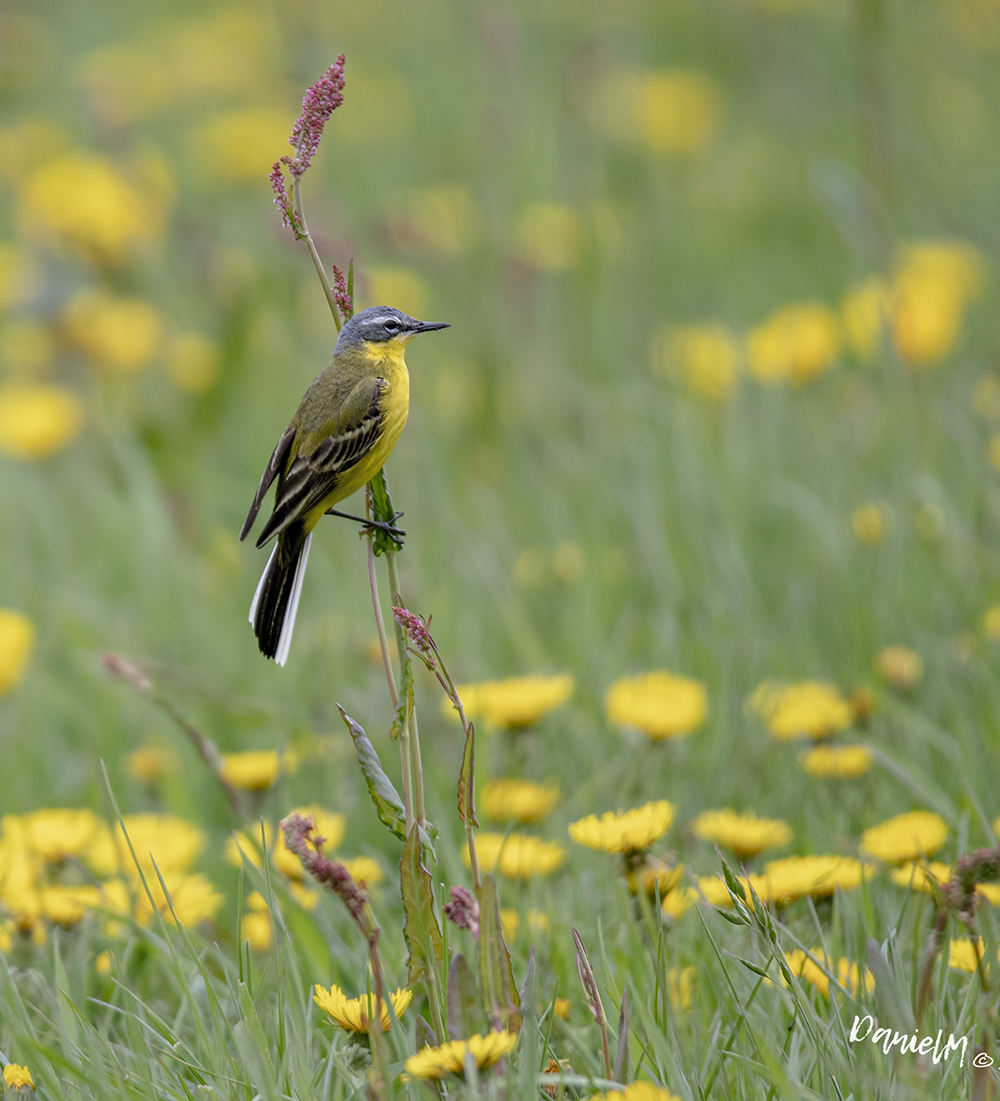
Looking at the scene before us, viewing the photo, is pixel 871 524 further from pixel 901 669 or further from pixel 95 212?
pixel 95 212

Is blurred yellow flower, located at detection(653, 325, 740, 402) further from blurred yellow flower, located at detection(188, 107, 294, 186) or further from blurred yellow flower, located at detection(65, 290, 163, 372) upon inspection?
blurred yellow flower, located at detection(188, 107, 294, 186)

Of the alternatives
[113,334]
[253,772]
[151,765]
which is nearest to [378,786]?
[253,772]

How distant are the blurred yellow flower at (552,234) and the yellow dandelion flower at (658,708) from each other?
3573 millimetres

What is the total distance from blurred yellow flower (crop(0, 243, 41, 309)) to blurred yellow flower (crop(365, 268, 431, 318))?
1.45m

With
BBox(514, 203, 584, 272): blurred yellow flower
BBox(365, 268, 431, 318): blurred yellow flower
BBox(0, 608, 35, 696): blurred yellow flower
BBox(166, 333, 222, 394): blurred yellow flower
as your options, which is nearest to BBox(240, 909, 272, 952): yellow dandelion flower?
BBox(0, 608, 35, 696): blurred yellow flower

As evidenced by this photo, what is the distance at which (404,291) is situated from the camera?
5.97 metres

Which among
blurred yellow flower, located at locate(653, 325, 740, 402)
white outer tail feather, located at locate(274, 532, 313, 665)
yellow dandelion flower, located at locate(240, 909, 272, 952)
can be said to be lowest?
yellow dandelion flower, located at locate(240, 909, 272, 952)

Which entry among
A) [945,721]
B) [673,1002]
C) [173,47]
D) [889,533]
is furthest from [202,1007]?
[173,47]

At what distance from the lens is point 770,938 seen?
1600mm

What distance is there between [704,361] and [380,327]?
308 centimetres

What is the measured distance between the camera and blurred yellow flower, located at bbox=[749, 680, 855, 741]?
2492mm

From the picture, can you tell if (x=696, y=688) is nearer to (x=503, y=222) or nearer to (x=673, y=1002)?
(x=673, y=1002)

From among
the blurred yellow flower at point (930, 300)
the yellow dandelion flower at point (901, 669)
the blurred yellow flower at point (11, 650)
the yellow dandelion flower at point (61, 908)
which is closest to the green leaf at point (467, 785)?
the yellow dandelion flower at point (61, 908)

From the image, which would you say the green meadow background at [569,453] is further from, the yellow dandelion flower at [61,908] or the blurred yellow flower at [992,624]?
the yellow dandelion flower at [61,908]
